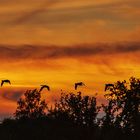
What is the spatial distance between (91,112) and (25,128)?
12511mm

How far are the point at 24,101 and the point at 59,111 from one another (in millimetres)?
52902

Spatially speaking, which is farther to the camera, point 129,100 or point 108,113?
point 129,100

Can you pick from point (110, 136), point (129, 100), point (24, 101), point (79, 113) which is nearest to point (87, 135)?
point (110, 136)

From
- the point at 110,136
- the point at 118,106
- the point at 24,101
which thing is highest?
the point at 24,101

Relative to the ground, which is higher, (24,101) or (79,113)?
(24,101)

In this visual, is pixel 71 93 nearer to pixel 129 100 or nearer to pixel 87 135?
pixel 129 100

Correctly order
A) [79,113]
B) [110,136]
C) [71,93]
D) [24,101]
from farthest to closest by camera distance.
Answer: [24,101] < [71,93] < [79,113] < [110,136]

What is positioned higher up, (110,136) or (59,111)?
(59,111)

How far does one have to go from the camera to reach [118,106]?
357 feet

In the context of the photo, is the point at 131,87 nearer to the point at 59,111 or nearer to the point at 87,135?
the point at 59,111

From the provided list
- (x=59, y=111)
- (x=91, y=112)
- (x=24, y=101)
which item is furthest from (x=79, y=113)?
(x=24, y=101)

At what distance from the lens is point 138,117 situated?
105 meters

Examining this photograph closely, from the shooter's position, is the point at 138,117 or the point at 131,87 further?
the point at 131,87

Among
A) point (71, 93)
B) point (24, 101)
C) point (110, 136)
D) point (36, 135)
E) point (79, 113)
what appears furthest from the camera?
point (24, 101)
